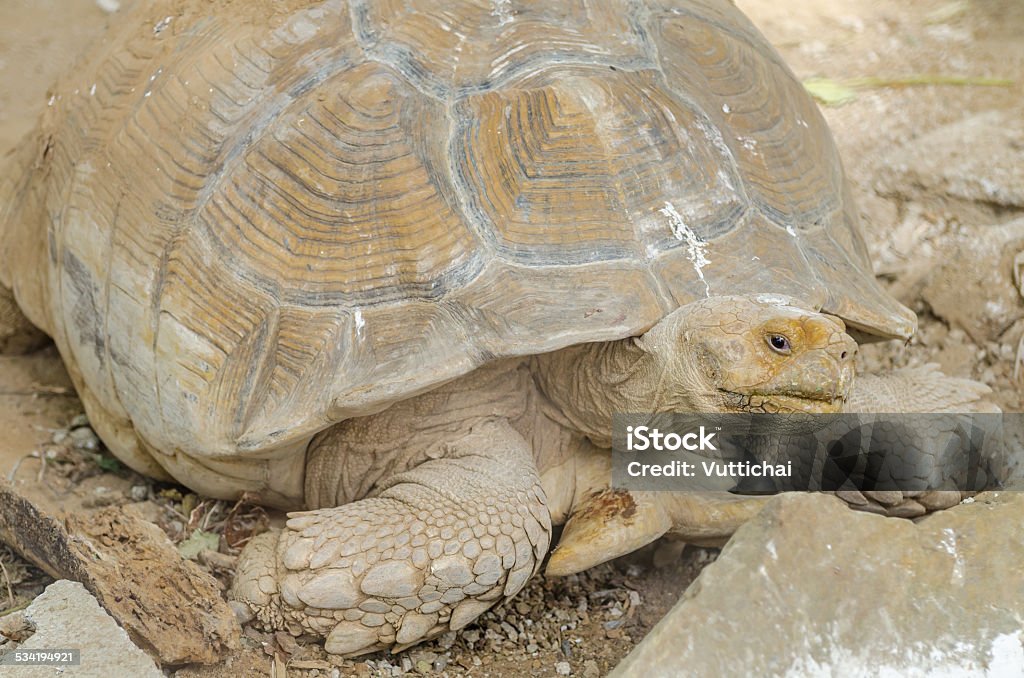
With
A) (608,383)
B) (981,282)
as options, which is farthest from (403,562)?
(981,282)

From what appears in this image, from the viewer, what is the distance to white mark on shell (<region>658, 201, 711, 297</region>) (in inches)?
101

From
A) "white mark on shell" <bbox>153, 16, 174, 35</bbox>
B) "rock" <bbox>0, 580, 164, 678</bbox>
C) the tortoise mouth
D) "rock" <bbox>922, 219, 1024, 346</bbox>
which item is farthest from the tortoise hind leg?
"rock" <bbox>922, 219, 1024, 346</bbox>

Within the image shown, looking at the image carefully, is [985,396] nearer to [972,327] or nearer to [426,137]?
[972,327]

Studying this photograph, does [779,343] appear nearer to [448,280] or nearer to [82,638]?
[448,280]

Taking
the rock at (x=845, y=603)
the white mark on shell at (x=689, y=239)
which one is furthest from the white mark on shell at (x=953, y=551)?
the white mark on shell at (x=689, y=239)

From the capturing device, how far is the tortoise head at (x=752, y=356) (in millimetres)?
2287

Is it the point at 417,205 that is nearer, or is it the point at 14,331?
the point at 417,205

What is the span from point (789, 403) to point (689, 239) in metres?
0.52

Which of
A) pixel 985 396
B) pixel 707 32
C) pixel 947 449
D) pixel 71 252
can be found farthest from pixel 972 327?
pixel 71 252

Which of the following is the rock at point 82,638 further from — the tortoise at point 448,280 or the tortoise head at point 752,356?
the tortoise head at point 752,356

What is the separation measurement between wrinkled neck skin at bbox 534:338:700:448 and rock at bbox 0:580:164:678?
121 centimetres

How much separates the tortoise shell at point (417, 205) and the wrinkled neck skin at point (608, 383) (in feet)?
0.43

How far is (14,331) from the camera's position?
12.7 ft

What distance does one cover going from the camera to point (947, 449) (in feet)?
9.50
